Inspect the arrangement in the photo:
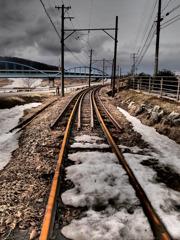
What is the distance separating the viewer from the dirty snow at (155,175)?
312 cm

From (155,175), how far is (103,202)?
171 centimetres

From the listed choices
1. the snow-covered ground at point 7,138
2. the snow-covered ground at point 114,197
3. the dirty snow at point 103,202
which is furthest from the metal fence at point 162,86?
the snow-covered ground at point 7,138

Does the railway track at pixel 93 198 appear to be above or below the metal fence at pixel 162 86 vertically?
below

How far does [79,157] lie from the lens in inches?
207

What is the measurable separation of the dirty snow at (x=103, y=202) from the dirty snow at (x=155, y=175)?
356mm

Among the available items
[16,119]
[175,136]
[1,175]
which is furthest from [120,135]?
[16,119]

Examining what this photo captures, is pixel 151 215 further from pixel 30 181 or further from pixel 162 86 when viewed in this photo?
pixel 162 86

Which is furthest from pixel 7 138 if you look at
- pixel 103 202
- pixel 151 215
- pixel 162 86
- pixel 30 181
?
pixel 162 86

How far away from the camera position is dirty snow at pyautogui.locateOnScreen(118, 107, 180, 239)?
3.12m

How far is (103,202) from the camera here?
342cm

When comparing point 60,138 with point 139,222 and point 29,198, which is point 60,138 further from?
point 139,222

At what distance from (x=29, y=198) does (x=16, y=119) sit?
8.72 meters

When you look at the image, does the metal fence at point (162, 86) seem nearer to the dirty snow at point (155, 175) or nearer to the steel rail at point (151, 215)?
the dirty snow at point (155, 175)

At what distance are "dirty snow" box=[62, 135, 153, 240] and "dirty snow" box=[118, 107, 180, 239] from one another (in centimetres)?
36
